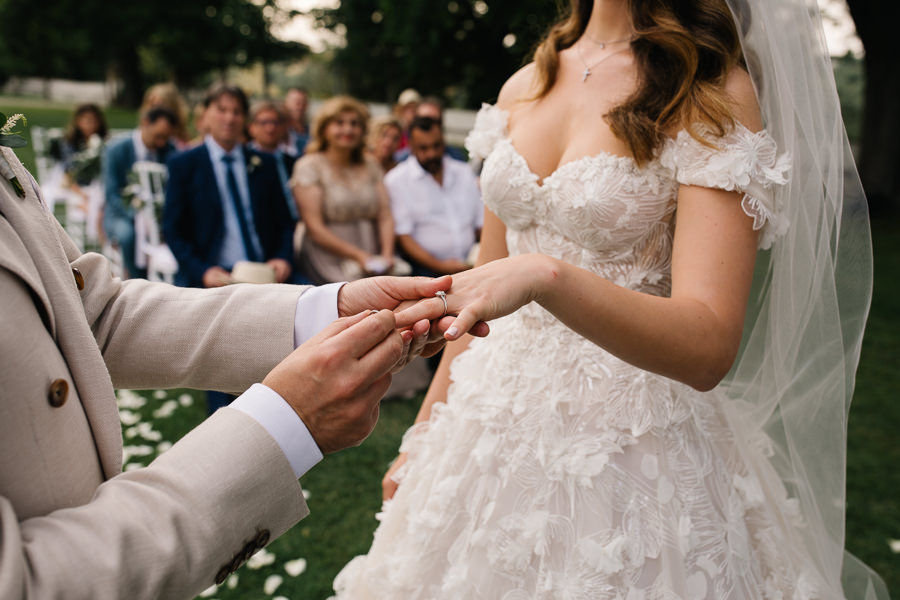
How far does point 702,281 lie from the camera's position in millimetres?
1565

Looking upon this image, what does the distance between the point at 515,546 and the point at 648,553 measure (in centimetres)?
31

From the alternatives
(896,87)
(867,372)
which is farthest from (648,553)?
(896,87)

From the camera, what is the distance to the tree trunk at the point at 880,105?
13.3m

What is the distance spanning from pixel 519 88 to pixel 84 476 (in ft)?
5.74

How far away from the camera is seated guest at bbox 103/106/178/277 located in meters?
6.73

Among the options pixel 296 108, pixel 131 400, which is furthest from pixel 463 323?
pixel 296 108

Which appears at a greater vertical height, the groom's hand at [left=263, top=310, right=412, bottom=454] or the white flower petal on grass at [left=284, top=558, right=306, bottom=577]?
the groom's hand at [left=263, top=310, right=412, bottom=454]

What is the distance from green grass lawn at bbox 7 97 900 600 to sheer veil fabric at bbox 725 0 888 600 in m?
1.86

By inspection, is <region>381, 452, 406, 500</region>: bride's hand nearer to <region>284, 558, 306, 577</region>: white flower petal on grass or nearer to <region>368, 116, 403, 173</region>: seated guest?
<region>284, 558, 306, 577</region>: white flower petal on grass

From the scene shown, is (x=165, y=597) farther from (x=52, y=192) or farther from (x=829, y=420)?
(x=52, y=192)

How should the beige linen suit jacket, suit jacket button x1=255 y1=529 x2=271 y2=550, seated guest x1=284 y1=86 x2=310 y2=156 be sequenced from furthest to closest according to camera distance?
seated guest x1=284 y1=86 x2=310 y2=156 < suit jacket button x1=255 y1=529 x2=271 y2=550 < the beige linen suit jacket

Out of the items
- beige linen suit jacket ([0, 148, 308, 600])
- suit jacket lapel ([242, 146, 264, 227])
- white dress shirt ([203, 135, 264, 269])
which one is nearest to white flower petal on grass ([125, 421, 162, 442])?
white dress shirt ([203, 135, 264, 269])

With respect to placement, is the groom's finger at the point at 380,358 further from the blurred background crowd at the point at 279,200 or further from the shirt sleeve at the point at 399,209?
the shirt sleeve at the point at 399,209

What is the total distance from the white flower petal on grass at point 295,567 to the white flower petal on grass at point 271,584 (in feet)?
0.18
